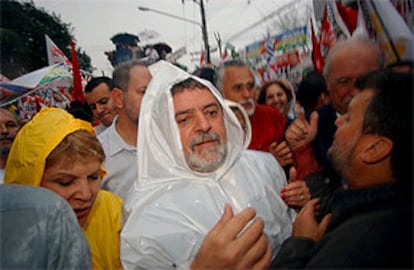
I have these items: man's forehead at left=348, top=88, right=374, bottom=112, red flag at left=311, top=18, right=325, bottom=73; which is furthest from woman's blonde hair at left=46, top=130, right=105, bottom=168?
red flag at left=311, top=18, right=325, bottom=73

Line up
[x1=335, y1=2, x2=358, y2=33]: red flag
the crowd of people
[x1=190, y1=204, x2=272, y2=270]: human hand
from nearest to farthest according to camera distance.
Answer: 1. the crowd of people
2. [x1=190, y1=204, x2=272, y2=270]: human hand
3. [x1=335, y1=2, x2=358, y2=33]: red flag

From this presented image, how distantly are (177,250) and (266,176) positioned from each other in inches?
25.5

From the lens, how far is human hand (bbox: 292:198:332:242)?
1.27 m

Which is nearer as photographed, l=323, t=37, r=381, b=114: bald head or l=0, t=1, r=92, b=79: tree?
l=0, t=1, r=92, b=79: tree

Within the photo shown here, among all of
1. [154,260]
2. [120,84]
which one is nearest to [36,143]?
[154,260]

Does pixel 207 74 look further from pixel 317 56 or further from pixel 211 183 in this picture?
pixel 211 183

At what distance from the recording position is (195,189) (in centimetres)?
163

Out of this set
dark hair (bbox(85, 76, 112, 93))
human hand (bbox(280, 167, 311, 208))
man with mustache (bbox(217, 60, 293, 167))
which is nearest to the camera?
human hand (bbox(280, 167, 311, 208))

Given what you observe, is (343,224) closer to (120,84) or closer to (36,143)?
(36,143)

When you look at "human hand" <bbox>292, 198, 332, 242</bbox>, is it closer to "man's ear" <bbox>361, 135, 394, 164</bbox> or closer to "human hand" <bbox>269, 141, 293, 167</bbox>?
"man's ear" <bbox>361, 135, 394, 164</bbox>

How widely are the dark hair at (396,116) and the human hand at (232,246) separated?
48 cm

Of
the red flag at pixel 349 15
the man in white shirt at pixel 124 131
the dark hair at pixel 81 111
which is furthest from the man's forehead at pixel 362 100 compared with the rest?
the dark hair at pixel 81 111

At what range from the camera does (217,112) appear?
189 centimetres

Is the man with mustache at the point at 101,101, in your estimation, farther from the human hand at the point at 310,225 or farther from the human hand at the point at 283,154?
the human hand at the point at 310,225
